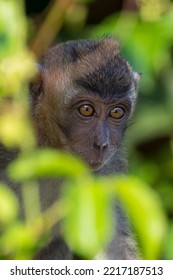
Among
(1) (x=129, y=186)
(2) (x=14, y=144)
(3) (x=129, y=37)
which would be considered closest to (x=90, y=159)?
(2) (x=14, y=144)

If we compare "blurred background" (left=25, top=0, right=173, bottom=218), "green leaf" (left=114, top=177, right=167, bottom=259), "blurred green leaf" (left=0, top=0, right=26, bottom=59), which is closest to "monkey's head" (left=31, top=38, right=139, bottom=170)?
"blurred background" (left=25, top=0, right=173, bottom=218)

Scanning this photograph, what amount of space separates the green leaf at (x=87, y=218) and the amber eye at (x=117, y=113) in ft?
6.96

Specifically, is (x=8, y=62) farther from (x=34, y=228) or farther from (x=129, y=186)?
(x=129, y=186)

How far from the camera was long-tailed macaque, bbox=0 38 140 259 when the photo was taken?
441 cm

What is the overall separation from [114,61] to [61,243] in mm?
1001

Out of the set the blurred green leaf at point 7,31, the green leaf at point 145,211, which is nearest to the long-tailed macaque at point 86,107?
the blurred green leaf at point 7,31

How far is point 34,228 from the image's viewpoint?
296cm

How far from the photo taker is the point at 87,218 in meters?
2.40

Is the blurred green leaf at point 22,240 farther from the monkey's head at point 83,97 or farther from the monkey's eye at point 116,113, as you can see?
the monkey's eye at point 116,113

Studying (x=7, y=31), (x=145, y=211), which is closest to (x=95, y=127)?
(x=7, y=31)

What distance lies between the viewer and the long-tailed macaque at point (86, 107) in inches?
173

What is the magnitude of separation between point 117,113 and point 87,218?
7.38ft

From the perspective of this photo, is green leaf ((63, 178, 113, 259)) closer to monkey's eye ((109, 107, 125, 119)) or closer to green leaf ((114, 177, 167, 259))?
green leaf ((114, 177, 167, 259))

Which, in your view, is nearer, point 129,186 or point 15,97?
point 129,186
